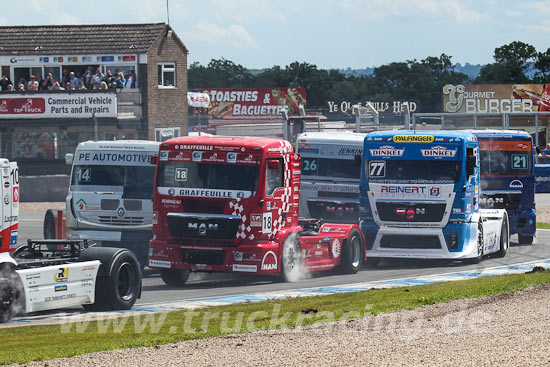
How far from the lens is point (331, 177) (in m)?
22.9

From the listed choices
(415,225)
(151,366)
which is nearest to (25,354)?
(151,366)

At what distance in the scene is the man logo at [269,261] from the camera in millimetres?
16375

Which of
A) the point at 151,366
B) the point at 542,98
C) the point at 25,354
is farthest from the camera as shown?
the point at 542,98

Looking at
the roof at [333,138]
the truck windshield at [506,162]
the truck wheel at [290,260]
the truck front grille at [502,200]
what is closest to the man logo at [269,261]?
the truck wheel at [290,260]

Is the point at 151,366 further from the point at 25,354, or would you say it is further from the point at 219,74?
the point at 219,74

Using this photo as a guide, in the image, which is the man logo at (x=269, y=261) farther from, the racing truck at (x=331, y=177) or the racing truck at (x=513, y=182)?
the racing truck at (x=513, y=182)

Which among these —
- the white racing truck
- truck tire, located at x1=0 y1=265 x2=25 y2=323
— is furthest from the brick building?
truck tire, located at x1=0 y1=265 x2=25 y2=323

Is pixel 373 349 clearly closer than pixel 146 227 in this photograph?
Yes

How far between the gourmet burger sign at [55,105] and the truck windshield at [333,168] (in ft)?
57.0

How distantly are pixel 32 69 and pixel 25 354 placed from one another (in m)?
34.4

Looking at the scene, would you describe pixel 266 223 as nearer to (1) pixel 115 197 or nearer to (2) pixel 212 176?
(2) pixel 212 176

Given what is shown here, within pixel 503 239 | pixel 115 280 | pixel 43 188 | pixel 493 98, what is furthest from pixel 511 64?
pixel 115 280

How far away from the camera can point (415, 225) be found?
19.2 metres

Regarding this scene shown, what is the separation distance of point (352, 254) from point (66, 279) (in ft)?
23.1
